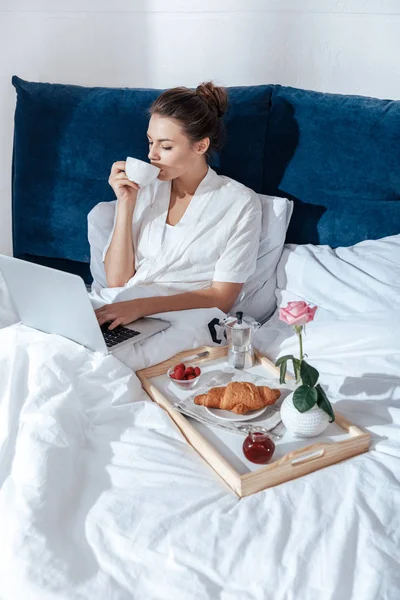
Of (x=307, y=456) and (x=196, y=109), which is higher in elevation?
(x=196, y=109)

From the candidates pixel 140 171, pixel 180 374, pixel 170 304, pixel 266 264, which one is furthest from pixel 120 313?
pixel 266 264

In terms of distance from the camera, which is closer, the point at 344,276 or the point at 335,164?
the point at 344,276

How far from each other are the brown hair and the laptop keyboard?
0.61m

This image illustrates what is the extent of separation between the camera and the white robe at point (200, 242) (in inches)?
79.7

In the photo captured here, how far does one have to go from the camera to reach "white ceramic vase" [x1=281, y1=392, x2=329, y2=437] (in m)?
1.43

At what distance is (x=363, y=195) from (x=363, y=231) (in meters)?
0.11

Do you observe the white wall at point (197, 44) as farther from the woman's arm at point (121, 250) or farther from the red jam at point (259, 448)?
the red jam at point (259, 448)

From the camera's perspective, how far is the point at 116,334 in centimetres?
180

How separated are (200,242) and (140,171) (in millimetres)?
290

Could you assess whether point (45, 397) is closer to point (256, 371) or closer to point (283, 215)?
point (256, 371)

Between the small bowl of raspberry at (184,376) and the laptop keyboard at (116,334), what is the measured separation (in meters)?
0.17

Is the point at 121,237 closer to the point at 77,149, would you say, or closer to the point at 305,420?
the point at 77,149

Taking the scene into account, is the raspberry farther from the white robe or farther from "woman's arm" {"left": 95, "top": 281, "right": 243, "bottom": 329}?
the white robe

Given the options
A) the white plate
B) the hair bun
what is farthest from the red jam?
the hair bun
